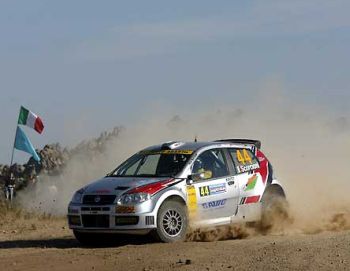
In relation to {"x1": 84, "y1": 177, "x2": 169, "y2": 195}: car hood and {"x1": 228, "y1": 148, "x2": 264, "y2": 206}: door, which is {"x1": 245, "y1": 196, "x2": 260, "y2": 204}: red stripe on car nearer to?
{"x1": 228, "y1": 148, "x2": 264, "y2": 206}: door

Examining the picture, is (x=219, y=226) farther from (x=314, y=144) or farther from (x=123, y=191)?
(x=314, y=144)

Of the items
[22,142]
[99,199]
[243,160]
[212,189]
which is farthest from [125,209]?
[22,142]

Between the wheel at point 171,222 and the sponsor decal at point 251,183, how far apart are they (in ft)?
5.21

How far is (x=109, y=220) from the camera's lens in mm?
12844

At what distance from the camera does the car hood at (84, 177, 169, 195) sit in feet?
42.7

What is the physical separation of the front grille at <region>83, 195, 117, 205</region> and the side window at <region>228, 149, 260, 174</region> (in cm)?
257

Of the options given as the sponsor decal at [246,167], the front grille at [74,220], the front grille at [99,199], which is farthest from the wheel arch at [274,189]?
the front grille at [74,220]

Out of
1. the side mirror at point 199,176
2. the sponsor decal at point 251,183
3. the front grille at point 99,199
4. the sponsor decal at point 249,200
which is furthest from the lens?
the sponsor decal at point 251,183

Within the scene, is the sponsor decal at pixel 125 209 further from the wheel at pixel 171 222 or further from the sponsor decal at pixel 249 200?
the sponsor decal at pixel 249 200

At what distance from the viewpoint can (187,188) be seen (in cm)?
1336

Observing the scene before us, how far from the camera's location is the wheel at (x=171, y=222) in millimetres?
12867

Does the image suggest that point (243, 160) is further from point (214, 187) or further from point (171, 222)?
point (171, 222)

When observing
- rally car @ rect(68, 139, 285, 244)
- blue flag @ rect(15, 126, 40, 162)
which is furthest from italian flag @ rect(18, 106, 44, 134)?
rally car @ rect(68, 139, 285, 244)

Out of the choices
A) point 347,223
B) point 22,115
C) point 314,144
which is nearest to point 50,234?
point 347,223
